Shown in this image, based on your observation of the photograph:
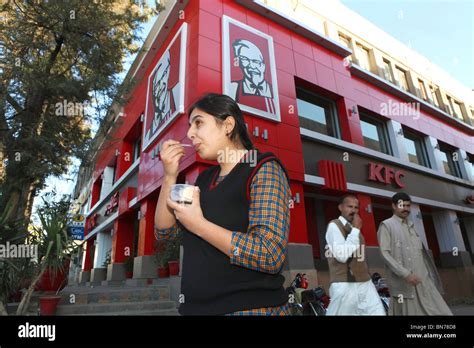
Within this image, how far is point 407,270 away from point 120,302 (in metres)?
5.54

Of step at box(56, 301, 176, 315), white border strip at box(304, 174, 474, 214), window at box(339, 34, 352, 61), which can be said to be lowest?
step at box(56, 301, 176, 315)

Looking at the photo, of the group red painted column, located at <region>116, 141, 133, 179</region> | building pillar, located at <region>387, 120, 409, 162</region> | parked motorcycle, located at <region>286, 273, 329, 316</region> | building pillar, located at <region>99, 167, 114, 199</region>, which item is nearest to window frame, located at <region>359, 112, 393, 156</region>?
building pillar, located at <region>387, 120, 409, 162</region>

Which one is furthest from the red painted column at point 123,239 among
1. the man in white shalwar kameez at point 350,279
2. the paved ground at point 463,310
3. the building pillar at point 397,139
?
the building pillar at point 397,139

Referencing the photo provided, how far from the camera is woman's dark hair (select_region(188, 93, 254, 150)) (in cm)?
136

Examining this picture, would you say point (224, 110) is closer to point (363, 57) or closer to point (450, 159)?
point (363, 57)

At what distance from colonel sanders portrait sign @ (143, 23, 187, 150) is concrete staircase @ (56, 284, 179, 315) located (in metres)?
4.50

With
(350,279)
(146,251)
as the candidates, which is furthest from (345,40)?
(350,279)

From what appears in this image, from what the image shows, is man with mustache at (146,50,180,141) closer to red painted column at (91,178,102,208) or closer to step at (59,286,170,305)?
step at (59,286,170,305)

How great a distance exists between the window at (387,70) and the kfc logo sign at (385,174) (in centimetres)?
507

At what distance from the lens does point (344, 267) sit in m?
3.49

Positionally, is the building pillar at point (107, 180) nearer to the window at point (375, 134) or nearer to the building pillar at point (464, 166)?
the window at point (375, 134)

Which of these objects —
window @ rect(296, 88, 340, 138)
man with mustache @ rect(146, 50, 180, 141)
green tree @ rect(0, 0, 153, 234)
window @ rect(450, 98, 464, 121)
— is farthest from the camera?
window @ rect(450, 98, 464, 121)

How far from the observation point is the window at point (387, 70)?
13605mm
